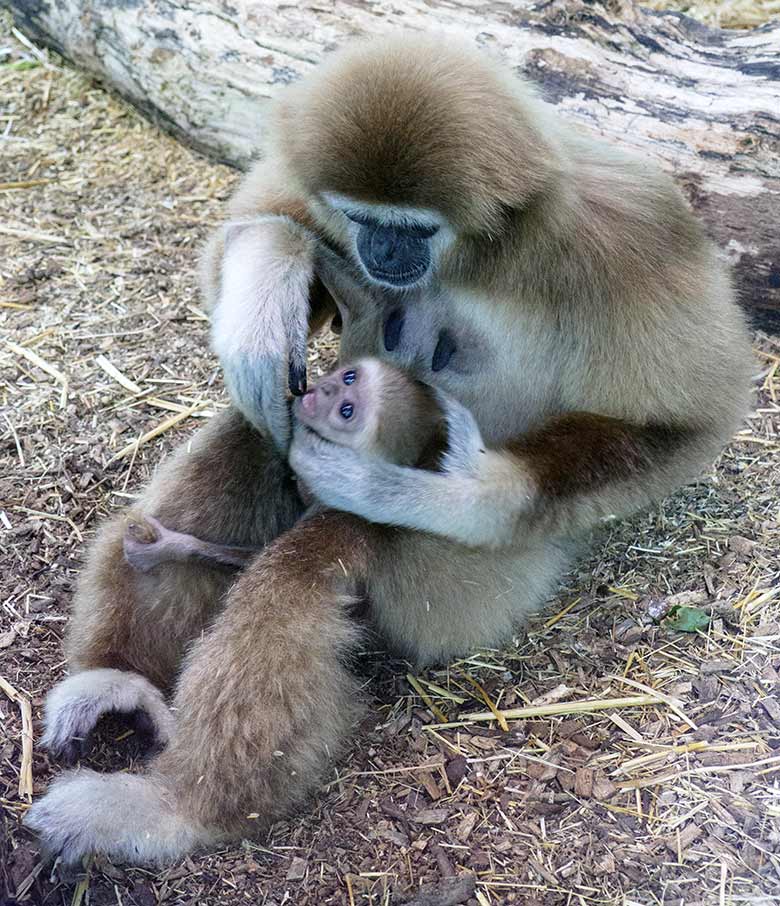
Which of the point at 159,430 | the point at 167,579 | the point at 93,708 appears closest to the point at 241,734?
the point at 93,708

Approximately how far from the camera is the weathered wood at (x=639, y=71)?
5.58 metres

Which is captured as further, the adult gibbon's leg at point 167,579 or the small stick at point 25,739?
the adult gibbon's leg at point 167,579

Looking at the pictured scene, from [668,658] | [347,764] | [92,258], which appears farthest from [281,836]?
[92,258]

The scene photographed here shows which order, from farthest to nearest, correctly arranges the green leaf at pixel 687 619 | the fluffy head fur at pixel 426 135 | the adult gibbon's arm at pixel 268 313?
the green leaf at pixel 687 619 → the adult gibbon's arm at pixel 268 313 → the fluffy head fur at pixel 426 135

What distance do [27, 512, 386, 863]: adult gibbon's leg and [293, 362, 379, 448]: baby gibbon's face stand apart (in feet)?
1.63

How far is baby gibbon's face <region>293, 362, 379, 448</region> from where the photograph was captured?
4074 mm

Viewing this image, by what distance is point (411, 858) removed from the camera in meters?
3.59

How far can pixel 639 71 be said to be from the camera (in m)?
5.83

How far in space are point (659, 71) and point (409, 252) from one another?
2792mm

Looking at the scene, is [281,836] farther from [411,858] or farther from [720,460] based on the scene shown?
[720,460]

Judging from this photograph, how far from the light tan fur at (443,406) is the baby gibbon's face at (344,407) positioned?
9cm

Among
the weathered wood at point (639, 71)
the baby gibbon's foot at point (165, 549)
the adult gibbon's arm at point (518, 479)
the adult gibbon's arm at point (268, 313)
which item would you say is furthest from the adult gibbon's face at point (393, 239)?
the weathered wood at point (639, 71)

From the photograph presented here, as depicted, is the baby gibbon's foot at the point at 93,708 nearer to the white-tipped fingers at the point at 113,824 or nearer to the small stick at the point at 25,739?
the small stick at the point at 25,739

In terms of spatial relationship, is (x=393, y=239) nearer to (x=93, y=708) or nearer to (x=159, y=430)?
(x=93, y=708)
